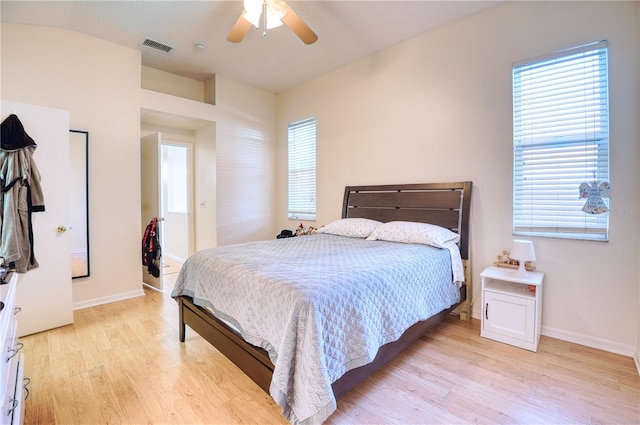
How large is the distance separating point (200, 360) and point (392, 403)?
1.39 meters

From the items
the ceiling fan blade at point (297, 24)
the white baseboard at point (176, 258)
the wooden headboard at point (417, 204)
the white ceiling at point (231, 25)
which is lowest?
the white baseboard at point (176, 258)

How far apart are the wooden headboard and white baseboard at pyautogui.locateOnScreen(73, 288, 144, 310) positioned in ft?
9.18

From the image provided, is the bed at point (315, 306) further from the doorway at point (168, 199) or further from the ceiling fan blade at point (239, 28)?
the doorway at point (168, 199)

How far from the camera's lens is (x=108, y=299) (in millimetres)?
3426

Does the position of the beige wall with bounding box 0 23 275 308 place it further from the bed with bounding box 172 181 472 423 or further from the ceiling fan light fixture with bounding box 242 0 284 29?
the ceiling fan light fixture with bounding box 242 0 284 29

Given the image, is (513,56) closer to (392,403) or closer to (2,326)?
(392,403)

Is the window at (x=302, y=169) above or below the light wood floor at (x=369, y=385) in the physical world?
above

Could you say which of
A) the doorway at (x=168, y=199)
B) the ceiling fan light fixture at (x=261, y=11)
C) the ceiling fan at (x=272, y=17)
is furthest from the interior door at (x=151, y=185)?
the ceiling fan light fixture at (x=261, y=11)

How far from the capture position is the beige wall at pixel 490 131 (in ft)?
7.22

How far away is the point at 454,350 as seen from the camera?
2305mm

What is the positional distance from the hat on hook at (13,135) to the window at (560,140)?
4.22 meters

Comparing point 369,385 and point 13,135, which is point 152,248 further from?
point 369,385

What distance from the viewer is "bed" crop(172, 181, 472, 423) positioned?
1.36 m

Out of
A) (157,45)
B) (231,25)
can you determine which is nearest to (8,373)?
(231,25)
